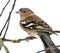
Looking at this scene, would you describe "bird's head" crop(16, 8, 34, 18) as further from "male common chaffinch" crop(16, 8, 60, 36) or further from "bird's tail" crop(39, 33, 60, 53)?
"bird's tail" crop(39, 33, 60, 53)

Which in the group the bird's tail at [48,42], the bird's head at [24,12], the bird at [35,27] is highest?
the bird's head at [24,12]

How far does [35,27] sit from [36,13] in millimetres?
129

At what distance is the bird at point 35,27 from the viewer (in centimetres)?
86

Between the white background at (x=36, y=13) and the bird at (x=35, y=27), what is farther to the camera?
the white background at (x=36, y=13)

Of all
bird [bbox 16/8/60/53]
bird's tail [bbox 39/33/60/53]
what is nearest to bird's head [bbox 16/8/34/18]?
bird [bbox 16/8/60/53]

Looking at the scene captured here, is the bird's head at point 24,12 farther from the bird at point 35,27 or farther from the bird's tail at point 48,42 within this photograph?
the bird's tail at point 48,42

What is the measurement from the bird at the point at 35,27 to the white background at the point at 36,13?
1.4 inches

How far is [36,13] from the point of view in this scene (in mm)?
1016

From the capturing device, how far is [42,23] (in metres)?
0.92

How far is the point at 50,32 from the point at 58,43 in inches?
3.7

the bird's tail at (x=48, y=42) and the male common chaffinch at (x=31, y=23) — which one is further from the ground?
the male common chaffinch at (x=31, y=23)

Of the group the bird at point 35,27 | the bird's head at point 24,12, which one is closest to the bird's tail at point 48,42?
the bird at point 35,27

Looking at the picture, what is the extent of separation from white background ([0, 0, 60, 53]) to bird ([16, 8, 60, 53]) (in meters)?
0.04

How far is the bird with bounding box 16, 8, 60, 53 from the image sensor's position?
86cm
